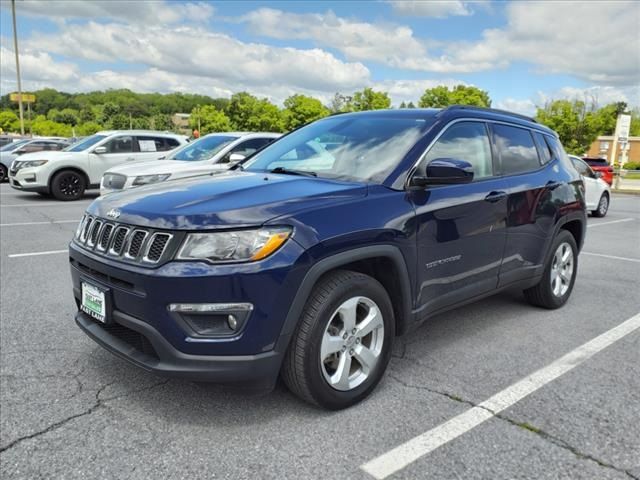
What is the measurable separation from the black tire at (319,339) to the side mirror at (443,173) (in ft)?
2.34

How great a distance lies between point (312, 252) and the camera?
2.60 m

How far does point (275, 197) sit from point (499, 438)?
1.67 meters

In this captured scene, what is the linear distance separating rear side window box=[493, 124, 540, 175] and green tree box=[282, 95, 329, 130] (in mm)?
65181

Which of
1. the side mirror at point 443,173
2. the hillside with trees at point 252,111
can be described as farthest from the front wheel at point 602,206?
the side mirror at point 443,173

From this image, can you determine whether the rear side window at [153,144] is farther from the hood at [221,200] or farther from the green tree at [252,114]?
the green tree at [252,114]

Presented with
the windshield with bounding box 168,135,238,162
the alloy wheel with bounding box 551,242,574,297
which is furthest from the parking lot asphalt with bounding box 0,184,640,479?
the windshield with bounding box 168,135,238,162

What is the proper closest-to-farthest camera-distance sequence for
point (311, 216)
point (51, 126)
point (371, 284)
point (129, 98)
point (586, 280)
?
point (311, 216), point (371, 284), point (586, 280), point (51, 126), point (129, 98)

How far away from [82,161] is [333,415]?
1226 centimetres

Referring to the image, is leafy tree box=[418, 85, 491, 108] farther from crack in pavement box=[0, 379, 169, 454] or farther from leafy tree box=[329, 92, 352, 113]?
crack in pavement box=[0, 379, 169, 454]

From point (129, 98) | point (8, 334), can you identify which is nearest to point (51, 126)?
point (129, 98)

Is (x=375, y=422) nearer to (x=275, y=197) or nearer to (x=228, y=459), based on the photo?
(x=228, y=459)

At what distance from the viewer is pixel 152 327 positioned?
2.52 m

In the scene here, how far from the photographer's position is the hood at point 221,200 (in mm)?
2539

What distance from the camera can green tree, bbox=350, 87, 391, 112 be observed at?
59.5 m
